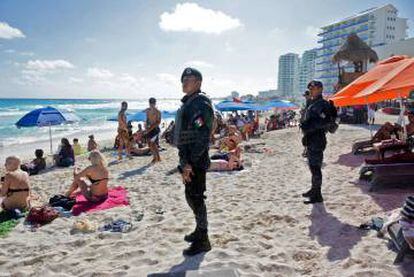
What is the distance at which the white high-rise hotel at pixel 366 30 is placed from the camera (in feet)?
288

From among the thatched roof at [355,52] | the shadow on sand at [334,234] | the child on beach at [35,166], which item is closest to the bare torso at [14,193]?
the shadow on sand at [334,234]

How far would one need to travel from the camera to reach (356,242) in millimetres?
3568

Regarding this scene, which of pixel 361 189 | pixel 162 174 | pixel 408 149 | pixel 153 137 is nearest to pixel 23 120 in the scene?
pixel 153 137

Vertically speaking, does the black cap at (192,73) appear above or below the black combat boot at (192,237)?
above

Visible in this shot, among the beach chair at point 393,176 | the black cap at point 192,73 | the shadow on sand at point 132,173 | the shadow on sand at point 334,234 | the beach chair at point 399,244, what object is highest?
the black cap at point 192,73

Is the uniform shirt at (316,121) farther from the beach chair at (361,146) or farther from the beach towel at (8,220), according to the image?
the beach chair at (361,146)

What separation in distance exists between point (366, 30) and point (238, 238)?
100906 mm

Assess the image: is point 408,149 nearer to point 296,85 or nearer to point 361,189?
point 361,189

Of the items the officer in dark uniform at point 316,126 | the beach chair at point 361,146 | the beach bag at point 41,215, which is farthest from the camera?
the beach chair at point 361,146

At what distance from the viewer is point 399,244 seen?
10.2 ft

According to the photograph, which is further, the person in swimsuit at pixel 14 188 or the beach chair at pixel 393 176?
the beach chair at pixel 393 176

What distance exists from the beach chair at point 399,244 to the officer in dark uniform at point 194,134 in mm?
1868

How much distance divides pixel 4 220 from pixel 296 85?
161993mm

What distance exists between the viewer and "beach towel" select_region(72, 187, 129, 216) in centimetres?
522
